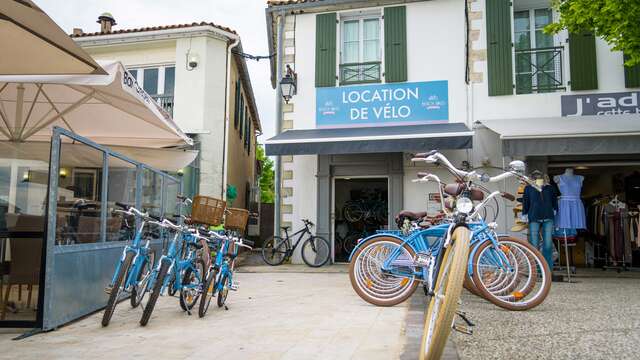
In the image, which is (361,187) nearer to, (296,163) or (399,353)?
(296,163)

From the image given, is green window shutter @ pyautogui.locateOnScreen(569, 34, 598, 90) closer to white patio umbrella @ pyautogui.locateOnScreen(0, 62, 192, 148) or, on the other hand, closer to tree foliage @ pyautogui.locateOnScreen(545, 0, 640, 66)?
tree foliage @ pyautogui.locateOnScreen(545, 0, 640, 66)

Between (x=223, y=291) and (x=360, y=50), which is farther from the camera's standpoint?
(x=360, y=50)

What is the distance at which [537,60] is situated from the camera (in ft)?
32.8

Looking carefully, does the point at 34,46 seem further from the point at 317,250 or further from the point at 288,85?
the point at 317,250

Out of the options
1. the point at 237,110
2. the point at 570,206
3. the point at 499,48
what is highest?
the point at 499,48

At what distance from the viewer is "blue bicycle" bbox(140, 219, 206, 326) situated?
4.24 metres

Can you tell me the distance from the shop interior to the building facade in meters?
7.53

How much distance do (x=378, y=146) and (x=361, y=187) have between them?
304cm

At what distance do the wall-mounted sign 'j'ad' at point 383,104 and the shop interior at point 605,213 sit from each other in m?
2.46

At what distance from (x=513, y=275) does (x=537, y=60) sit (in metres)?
6.89

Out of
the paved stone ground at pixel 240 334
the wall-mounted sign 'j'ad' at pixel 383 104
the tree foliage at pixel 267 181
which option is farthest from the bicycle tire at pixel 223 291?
the tree foliage at pixel 267 181

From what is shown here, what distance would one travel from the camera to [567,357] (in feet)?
9.91

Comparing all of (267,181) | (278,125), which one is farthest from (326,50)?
(267,181)

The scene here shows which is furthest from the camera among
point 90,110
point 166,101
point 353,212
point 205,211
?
point 166,101
